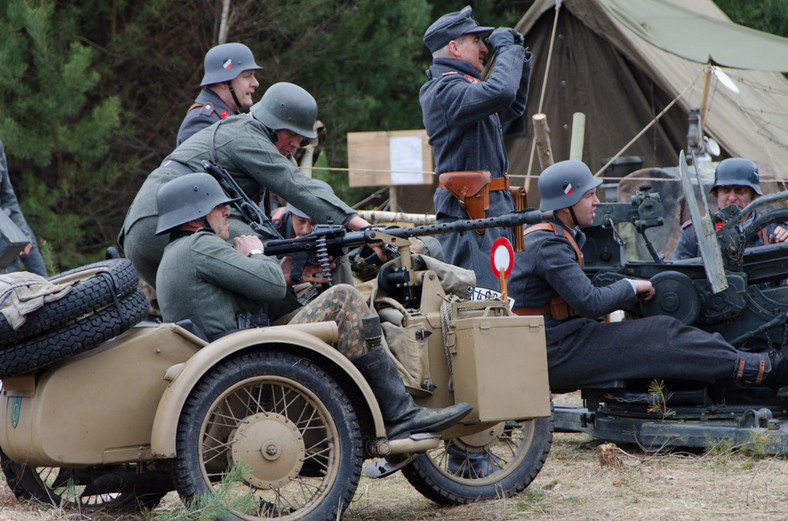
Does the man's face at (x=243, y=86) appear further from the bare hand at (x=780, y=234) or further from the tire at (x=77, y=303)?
the bare hand at (x=780, y=234)

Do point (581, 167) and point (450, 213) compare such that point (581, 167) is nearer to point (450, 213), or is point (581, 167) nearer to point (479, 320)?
point (450, 213)

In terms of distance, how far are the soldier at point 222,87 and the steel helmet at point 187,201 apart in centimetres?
163

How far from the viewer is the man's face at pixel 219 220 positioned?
4.26 m

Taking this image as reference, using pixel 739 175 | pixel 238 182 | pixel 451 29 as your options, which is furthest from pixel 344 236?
pixel 739 175

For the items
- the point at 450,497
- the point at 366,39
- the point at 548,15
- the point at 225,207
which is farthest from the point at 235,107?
the point at 366,39

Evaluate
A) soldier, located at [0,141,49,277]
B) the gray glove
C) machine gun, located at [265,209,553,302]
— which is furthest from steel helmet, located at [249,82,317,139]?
soldier, located at [0,141,49,277]

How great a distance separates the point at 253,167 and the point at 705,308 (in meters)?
2.46

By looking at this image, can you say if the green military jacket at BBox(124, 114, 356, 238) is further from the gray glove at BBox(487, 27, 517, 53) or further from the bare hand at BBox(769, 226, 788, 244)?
the bare hand at BBox(769, 226, 788, 244)

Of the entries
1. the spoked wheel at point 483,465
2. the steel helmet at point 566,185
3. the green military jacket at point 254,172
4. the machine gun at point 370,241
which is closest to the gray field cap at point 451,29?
the steel helmet at point 566,185

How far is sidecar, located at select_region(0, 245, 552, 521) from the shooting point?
3621 millimetres

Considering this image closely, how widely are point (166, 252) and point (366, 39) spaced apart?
848 cm

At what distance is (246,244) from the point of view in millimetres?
4359

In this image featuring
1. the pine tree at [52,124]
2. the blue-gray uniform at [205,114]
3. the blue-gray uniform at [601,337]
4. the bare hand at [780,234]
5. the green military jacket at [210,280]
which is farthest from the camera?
the pine tree at [52,124]

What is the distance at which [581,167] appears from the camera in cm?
558
